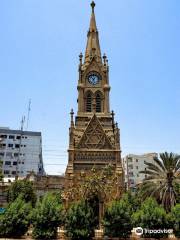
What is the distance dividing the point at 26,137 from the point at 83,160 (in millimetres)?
42925

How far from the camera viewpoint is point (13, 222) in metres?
21.2

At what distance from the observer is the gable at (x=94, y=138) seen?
45250mm

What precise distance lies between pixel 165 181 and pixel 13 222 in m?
15.0

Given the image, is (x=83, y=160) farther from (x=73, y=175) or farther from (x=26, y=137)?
(x=26, y=137)

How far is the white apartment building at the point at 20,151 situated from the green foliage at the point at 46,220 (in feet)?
188

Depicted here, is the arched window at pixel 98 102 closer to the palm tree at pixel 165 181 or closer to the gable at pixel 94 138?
the gable at pixel 94 138

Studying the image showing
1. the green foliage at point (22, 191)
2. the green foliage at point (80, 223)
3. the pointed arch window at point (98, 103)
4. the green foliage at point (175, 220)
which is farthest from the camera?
the pointed arch window at point (98, 103)

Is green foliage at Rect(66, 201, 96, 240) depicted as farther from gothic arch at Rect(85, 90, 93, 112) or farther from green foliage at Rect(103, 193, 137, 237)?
gothic arch at Rect(85, 90, 93, 112)

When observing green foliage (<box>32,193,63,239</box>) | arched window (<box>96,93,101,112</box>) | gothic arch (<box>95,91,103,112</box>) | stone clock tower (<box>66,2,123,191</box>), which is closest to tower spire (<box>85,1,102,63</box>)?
stone clock tower (<box>66,2,123,191</box>)

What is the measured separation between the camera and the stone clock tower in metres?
43.5

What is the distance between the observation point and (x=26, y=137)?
82000 mm

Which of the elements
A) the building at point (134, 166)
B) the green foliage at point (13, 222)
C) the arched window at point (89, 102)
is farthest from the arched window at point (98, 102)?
the green foliage at point (13, 222)

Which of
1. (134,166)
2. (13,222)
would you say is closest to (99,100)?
(134,166)

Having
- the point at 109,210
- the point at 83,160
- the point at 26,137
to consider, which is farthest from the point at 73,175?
the point at 26,137
